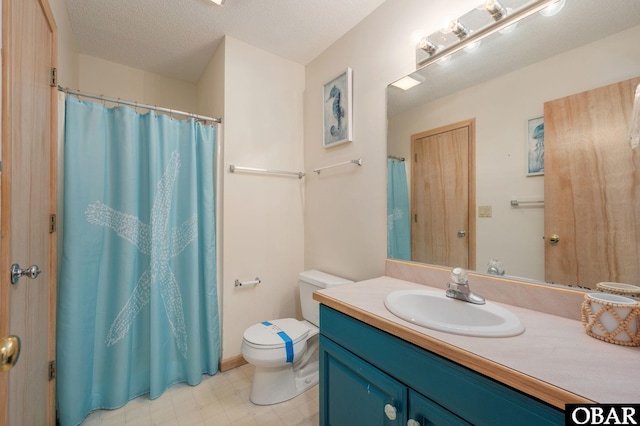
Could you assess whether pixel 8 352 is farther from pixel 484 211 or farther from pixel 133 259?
pixel 484 211

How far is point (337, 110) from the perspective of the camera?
6.14 feet

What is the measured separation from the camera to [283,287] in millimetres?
2170

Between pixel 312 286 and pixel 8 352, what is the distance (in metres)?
1.45

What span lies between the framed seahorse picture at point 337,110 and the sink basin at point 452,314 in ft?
3.64

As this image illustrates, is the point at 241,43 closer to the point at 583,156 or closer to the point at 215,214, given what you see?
the point at 215,214

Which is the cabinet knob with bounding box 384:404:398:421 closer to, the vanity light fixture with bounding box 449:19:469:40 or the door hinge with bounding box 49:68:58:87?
the vanity light fixture with bounding box 449:19:469:40

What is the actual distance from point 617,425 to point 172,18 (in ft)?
8.53

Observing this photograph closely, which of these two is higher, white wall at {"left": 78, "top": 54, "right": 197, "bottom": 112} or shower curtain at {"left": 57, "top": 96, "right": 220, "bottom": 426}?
white wall at {"left": 78, "top": 54, "right": 197, "bottom": 112}

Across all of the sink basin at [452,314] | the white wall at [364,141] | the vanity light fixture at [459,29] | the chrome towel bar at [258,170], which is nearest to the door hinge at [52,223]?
the chrome towel bar at [258,170]

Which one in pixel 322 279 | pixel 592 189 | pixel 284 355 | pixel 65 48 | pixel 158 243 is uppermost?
pixel 65 48

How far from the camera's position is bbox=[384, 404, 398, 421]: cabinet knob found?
33.5 inches

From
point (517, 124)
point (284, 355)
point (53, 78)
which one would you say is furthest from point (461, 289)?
point (53, 78)

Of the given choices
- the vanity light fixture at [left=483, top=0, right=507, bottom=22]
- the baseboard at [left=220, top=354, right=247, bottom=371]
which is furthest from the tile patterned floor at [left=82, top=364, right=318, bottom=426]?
the vanity light fixture at [left=483, top=0, right=507, bottom=22]

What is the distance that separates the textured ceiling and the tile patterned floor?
2.43 meters
